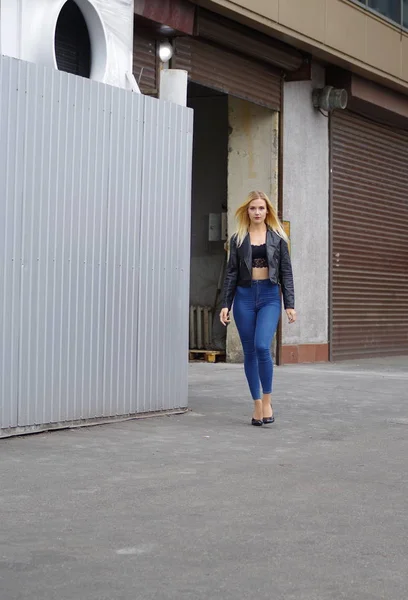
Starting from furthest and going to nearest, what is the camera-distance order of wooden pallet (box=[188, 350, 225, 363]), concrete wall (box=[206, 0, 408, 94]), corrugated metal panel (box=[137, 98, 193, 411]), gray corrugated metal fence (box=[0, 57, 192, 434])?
wooden pallet (box=[188, 350, 225, 363]) → concrete wall (box=[206, 0, 408, 94]) → corrugated metal panel (box=[137, 98, 193, 411]) → gray corrugated metal fence (box=[0, 57, 192, 434])

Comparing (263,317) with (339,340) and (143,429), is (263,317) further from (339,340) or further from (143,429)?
(339,340)

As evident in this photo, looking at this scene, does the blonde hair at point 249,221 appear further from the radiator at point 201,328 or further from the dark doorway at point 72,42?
the radiator at point 201,328

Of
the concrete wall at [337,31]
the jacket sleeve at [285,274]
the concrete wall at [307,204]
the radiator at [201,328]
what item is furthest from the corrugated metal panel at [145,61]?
the jacket sleeve at [285,274]

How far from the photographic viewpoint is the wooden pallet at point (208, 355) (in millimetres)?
16844

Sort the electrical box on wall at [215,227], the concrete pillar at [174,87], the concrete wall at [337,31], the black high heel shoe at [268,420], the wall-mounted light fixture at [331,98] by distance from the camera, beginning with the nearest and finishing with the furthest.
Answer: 1. the black high heel shoe at [268,420]
2. the concrete pillar at [174,87]
3. the concrete wall at [337,31]
4. the wall-mounted light fixture at [331,98]
5. the electrical box on wall at [215,227]

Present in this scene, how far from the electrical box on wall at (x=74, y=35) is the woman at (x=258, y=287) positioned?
216 cm

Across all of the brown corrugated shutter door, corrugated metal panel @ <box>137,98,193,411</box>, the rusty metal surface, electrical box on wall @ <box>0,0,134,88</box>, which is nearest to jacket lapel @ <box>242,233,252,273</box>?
corrugated metal panel @ <box>137,98,193,411</box>

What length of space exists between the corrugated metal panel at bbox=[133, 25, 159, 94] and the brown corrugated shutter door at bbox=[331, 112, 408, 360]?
16.0 feet

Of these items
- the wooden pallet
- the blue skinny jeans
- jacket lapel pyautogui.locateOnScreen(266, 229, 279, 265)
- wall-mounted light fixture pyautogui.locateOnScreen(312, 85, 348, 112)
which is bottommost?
the wooden pallet

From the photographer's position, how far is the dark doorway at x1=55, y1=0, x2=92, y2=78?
10516mm

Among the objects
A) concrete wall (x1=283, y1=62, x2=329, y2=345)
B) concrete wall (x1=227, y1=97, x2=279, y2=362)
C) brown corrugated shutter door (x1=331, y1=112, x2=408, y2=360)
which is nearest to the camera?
concrete wall (x1=227, y1=97, x2=279, y2=362)

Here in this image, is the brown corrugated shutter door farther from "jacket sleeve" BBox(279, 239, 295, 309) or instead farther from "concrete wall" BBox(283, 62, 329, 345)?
"jacket sleeve" BBox(279, 239, 295, 309)

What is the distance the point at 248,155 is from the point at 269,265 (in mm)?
7936

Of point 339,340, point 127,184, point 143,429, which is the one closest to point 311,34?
point 339,340
